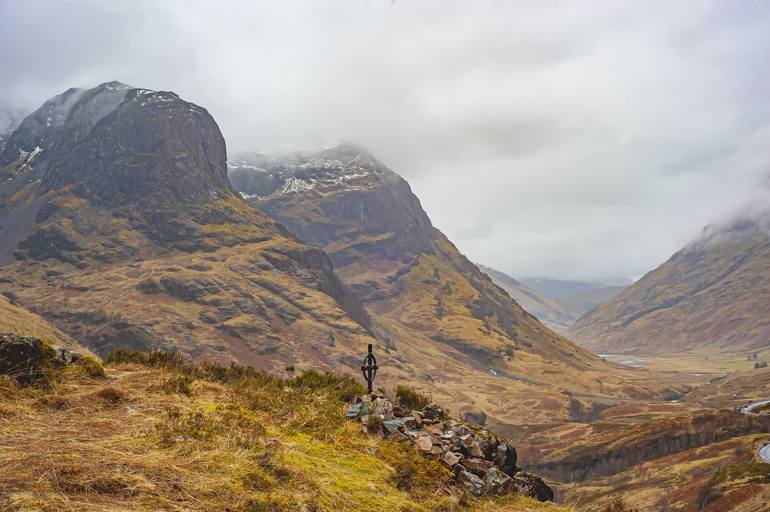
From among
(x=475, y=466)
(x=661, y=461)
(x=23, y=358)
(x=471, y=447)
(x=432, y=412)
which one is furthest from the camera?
(x=661, y=461)

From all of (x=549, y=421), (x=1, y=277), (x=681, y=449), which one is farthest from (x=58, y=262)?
(x=681, y=449)

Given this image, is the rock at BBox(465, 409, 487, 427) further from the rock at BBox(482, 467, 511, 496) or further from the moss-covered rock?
the moss-covered rock

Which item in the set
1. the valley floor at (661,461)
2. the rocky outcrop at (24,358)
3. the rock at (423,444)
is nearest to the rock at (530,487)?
the rock at (423,444)

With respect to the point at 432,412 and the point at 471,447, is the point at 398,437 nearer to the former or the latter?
the point at 471,447

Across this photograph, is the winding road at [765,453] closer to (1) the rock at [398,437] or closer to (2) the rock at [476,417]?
(2) the rock at [476,417]

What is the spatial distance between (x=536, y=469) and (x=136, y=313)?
11507 centimetres

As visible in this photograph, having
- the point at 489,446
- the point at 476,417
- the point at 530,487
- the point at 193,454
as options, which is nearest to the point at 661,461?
the point at 476,417

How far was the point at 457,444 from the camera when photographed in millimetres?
14117

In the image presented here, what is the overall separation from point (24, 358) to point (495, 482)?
1102cm

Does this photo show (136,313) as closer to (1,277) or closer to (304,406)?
(1,277)

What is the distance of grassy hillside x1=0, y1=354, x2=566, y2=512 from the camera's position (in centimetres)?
790

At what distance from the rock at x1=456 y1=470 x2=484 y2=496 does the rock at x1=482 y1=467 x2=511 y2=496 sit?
16 cm

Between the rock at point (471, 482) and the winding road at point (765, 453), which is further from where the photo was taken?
the winding road at point (765, 453)

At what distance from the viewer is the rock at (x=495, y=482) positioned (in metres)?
12.5
